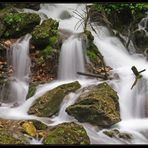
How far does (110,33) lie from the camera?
1135cm

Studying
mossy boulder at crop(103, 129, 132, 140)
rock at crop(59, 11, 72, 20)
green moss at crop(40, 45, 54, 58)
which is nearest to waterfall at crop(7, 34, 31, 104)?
green moss at crop(40, 45, 54, 58)

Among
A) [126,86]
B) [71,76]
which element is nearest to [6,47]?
[71,76]

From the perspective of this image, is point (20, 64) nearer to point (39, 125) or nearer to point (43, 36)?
point (43, 36)

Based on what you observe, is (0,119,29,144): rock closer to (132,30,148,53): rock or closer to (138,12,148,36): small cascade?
(132,30,148,53): rock

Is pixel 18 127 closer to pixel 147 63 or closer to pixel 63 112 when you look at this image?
pixel 63 112

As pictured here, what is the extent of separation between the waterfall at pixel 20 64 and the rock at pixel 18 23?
1.07ft

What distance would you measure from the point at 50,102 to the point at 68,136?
6.57 ft

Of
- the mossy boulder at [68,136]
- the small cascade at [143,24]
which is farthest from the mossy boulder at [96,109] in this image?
the small cascade at [143,24]

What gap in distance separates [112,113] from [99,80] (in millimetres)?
1921

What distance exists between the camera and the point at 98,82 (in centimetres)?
820

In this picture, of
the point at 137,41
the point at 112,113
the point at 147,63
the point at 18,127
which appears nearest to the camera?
the point at 18,127

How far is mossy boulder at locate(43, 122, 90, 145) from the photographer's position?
16.9 ft

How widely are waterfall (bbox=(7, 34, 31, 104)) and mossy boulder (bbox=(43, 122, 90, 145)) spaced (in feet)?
10.2

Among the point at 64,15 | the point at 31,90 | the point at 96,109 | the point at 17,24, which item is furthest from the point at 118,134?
the point at 64,15
